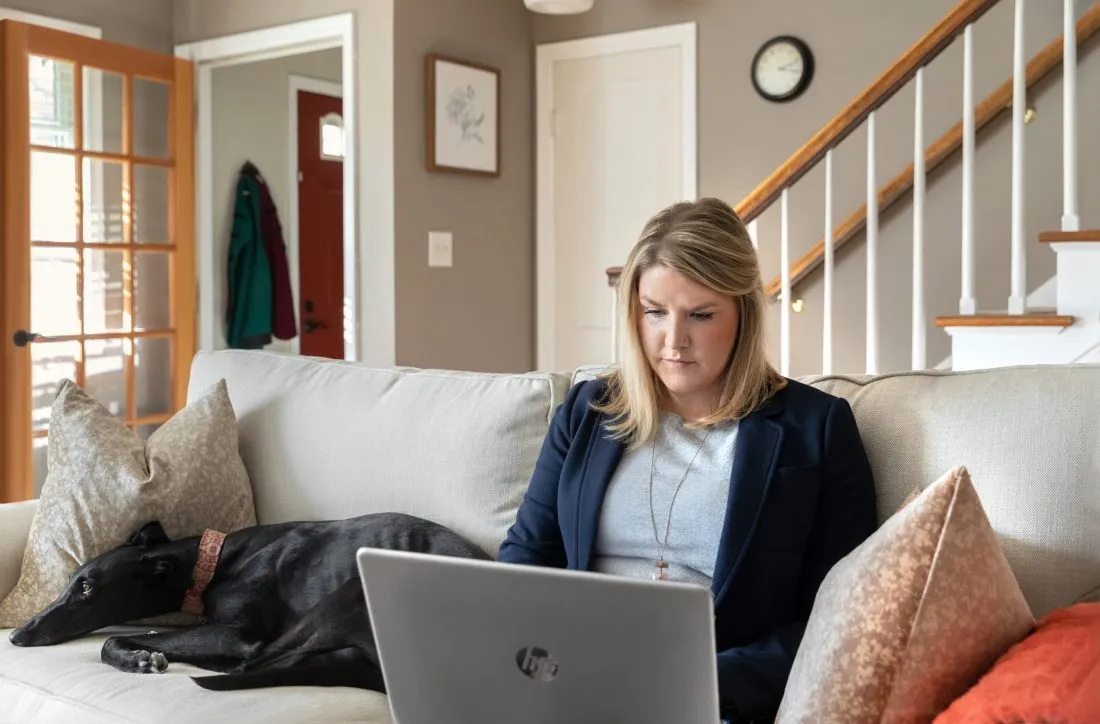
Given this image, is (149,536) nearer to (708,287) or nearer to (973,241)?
(708,287)

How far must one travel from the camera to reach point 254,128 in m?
5.35

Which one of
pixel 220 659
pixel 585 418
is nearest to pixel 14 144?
pixel 220 659

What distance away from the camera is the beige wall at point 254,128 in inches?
201

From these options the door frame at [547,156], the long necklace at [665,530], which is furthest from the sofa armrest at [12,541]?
the door frame at [547,156]

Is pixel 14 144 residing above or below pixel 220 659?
above

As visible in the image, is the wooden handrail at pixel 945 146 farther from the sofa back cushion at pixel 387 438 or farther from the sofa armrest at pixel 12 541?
the sofa armrest at pixel 12 541

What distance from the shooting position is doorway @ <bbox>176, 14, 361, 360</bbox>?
435 centimetres

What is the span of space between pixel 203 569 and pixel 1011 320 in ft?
6.66

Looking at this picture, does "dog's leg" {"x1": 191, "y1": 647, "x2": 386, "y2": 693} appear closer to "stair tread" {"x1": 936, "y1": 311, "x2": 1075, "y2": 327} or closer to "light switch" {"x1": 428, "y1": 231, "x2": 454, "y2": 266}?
"stair tread" {"x1": 936, "y1": 311, "x2": 1075, "y2": 327}

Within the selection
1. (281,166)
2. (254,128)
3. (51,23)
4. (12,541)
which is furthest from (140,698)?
(281,166)

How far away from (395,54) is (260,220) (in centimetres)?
138

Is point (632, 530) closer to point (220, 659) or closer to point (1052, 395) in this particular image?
point (1052, 395)

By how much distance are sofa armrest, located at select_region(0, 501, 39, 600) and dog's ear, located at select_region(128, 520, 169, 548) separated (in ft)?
0.85

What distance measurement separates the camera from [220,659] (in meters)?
2.03
